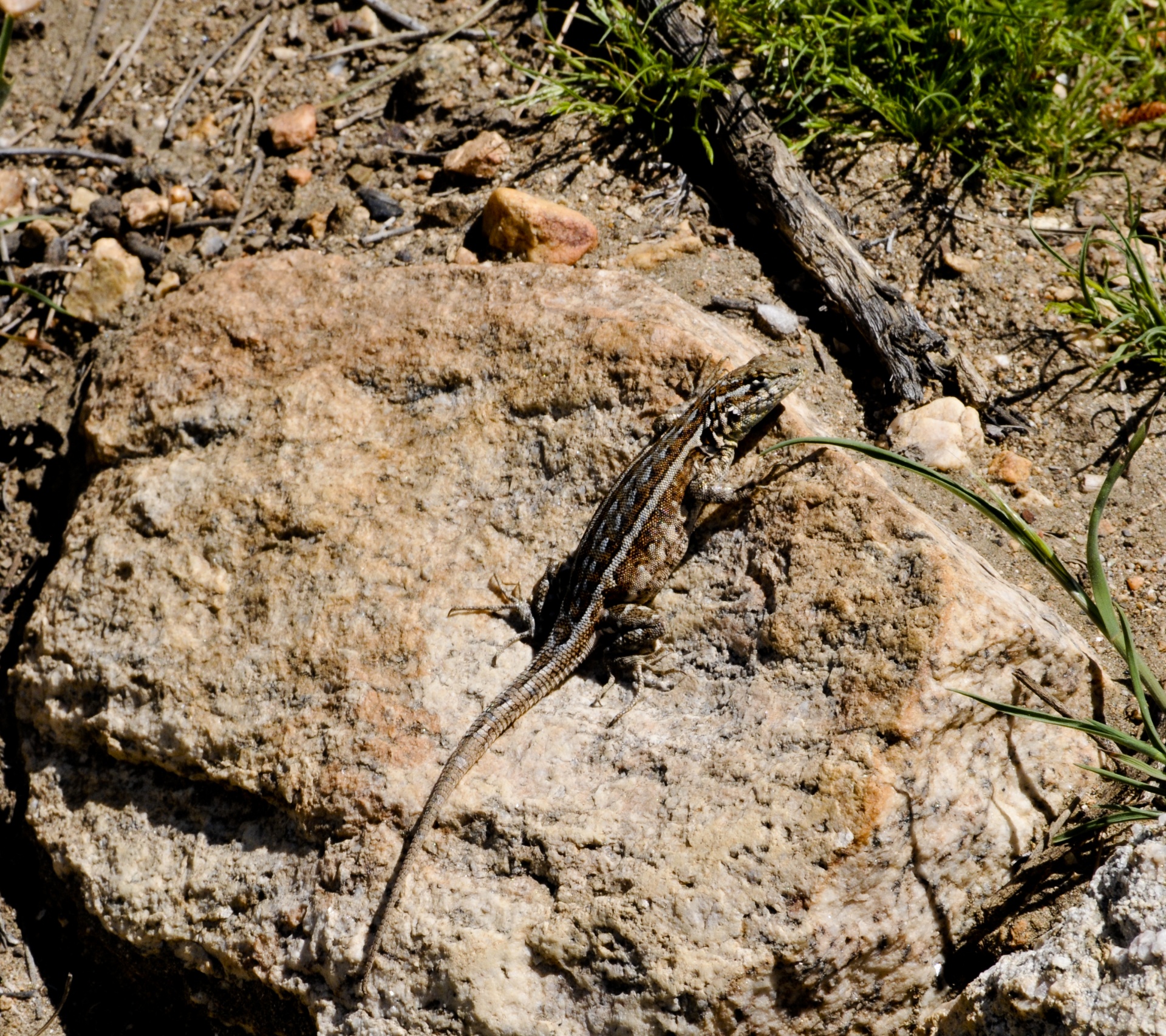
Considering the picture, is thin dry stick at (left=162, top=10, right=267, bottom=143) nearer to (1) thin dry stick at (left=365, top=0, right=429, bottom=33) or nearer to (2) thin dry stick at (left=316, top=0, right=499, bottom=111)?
(1) thin dry stick at (left=365, top=0, right=429, bottom=33)

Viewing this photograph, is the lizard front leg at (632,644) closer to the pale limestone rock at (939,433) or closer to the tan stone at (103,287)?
the pale limestone rock at (939,433)

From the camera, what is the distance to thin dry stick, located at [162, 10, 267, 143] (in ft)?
19.5

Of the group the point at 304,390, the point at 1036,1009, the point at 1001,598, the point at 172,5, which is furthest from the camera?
the point at 172,5

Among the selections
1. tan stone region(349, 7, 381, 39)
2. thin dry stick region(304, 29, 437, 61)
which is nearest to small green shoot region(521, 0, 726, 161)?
thin dry stick region(304, 29, 437, 61)

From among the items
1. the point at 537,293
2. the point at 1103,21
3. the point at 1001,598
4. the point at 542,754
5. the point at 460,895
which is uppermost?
the point at 1103,21

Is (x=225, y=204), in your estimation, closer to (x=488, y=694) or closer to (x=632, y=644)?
(x=488, y=694)

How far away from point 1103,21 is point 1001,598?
3510 millimetres

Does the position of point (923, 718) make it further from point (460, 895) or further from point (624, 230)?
point (624, 230)

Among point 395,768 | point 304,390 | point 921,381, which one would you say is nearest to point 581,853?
point 395,768

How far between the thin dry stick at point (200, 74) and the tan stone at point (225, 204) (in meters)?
0.60

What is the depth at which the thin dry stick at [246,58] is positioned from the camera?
6.02 m

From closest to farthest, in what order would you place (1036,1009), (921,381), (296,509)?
(1036,1009) → (296,509) → (921,381)

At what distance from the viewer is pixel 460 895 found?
3.28 m

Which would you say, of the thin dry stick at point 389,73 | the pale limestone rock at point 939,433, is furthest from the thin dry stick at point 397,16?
the pale limestone rock at point 939,433
